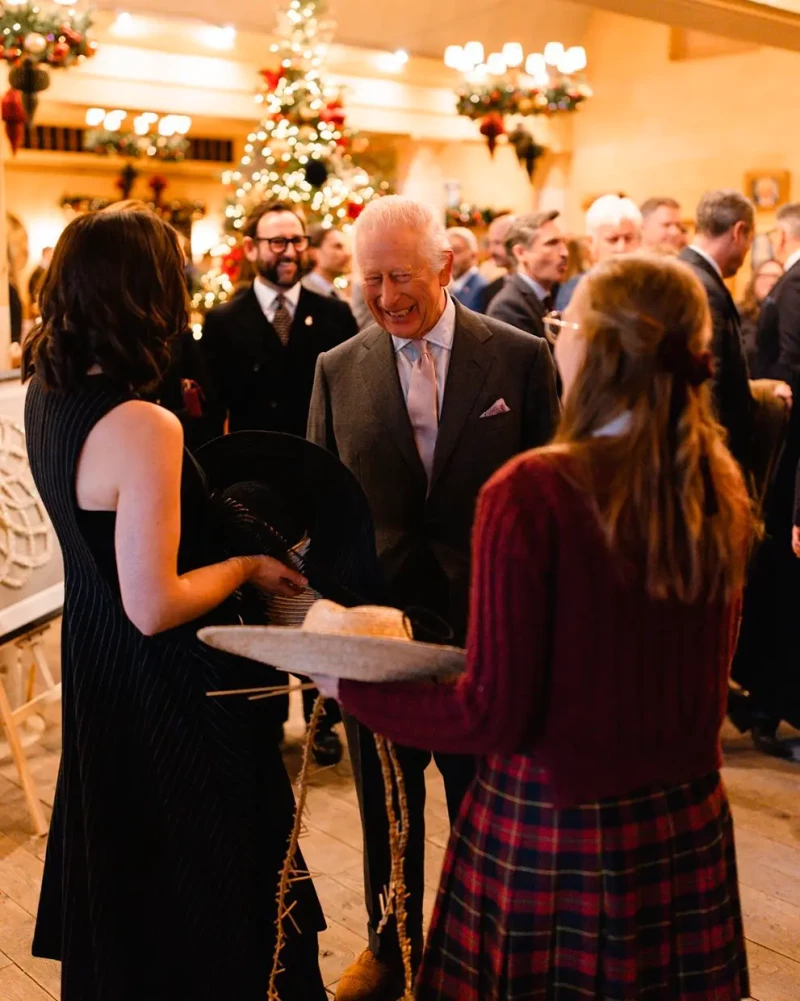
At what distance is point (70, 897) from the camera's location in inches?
81.9

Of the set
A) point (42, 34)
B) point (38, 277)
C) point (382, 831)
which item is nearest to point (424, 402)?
point (382, 831)

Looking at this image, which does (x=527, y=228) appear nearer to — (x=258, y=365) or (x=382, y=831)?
(x=258, y=365)

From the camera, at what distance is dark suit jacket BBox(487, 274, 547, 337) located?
4562 mm

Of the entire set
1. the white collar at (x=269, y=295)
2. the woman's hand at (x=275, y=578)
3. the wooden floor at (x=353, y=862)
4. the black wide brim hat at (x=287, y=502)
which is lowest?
the wooden floor at (x=353, y=862)

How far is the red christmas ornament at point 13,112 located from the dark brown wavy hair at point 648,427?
19.8 feet

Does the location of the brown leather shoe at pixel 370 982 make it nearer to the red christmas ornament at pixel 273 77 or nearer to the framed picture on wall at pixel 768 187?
the red christmas ornament at pixel 273 77

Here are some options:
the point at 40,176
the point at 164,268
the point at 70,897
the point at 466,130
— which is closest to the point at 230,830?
the point at 70,897

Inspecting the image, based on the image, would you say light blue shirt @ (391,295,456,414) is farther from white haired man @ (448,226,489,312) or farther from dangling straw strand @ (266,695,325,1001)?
white haired man @ (448,226,489,312)

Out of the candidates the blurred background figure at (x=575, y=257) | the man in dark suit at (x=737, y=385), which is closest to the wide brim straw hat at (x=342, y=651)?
the man in dark suit at (x=737, y=385)

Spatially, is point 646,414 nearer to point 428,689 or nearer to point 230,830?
point 428,689

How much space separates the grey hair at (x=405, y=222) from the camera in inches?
93.4

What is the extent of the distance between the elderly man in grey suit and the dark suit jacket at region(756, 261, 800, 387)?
83.1 inches

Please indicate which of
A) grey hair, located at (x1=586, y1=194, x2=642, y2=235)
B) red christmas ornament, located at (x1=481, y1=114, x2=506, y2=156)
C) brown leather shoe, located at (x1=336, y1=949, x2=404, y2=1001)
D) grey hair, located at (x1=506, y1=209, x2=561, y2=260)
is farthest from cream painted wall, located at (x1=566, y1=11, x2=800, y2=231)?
brown leather shoe, located at (x1=336, y1=949, x2=404, y2=1001)

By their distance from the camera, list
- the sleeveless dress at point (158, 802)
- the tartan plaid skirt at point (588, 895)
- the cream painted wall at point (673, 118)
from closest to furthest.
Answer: the tartan plaid skirt at point (588, 895), the sleeveless dress at point (158, 802), the cream painted wall at point (673, 118)
